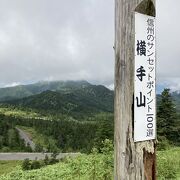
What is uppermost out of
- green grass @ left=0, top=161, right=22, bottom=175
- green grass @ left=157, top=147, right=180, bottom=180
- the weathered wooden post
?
the weathered wooden post

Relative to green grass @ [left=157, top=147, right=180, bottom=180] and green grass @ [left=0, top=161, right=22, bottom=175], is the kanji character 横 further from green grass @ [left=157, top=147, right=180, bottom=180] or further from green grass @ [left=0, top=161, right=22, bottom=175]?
green grass @ [left=0, top=161, right=22, bottom=175]

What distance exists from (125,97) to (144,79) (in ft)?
0.62

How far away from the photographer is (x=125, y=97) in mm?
2418

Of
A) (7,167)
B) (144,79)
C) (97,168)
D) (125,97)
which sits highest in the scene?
(144,79)

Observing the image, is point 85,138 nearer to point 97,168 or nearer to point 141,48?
point 97,168

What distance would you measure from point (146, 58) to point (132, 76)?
19 centimetres

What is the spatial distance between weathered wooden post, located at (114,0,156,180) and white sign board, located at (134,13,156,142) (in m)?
0.03

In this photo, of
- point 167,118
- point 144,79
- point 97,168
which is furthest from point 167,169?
point 167,118

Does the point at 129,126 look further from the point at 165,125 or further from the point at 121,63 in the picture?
the point at 165,125

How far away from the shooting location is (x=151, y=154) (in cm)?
253

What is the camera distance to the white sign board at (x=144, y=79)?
2.45 m

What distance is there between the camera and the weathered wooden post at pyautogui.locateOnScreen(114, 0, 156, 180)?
95.2 inches

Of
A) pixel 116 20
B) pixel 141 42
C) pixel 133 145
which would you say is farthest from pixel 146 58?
pixel 133 145

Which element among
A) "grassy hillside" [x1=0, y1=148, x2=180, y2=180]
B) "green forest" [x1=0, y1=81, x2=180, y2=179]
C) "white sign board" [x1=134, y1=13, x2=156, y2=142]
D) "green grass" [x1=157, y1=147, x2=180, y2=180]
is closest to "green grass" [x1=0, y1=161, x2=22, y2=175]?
"green forest" [x1=0, y1=81, x2=180, y2=179]
